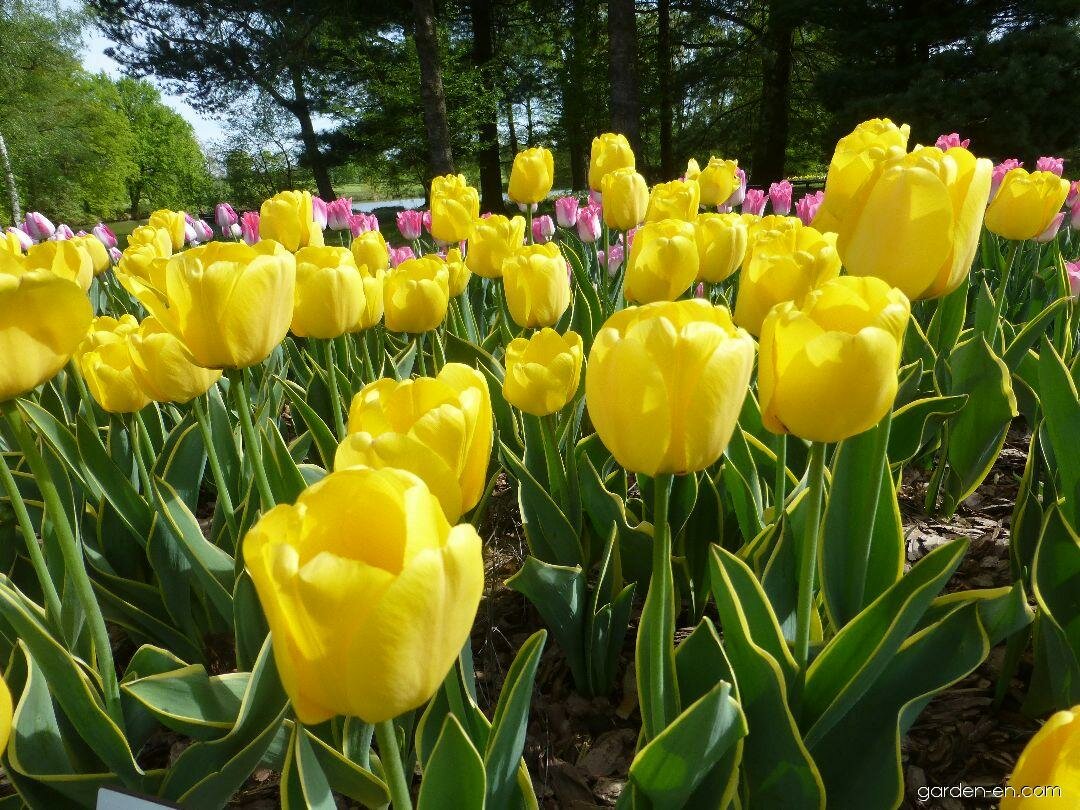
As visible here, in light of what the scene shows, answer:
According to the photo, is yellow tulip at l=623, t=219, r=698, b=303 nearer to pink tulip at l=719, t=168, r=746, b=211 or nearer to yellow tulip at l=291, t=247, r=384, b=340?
yellow tulip at l=291, t=247, r=384, b=340

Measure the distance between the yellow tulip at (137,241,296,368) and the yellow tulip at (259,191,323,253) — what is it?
128 cm

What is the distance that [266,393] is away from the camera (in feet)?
6.31

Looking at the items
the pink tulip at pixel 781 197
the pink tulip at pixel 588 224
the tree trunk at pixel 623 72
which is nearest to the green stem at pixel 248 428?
the pink tulip at pixel 588 224

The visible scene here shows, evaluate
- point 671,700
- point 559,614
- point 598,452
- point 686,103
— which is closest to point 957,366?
point 598,452

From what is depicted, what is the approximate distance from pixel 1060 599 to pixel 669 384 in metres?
0.79

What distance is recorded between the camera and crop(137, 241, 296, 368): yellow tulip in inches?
38.3

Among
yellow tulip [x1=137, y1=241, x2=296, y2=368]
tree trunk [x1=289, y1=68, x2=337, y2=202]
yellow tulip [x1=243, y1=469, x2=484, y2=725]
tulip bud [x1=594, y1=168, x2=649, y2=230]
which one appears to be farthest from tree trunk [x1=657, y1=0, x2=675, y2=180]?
yellow tulip [x1=243, y1=469, x2=484, y2=725]

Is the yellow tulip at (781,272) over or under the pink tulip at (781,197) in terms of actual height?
over

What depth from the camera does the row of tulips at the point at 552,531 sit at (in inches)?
21.4

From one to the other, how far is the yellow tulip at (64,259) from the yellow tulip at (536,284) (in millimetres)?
859

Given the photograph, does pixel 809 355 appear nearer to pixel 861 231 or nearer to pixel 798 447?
pixel 861 231

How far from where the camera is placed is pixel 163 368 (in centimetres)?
121

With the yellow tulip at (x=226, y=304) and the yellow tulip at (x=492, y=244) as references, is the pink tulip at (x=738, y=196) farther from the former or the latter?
the yellow tulip at (x=226, y=304)

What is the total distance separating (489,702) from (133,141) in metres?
43.4
